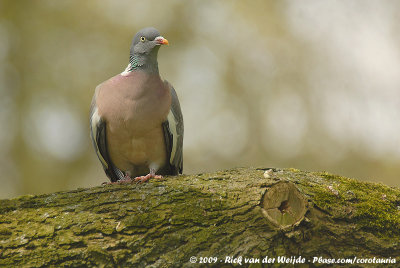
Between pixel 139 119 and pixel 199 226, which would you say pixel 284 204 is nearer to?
pixel 199 226

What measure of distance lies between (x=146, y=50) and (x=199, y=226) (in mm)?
2787

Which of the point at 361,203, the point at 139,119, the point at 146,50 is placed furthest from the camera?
the point at 146,50

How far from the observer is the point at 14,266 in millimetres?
3273

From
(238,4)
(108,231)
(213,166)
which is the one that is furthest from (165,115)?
(238,4)

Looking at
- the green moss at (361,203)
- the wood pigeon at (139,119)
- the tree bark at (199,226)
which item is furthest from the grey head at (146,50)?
the green moss at (361,203)

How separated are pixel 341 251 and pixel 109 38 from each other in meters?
10.1

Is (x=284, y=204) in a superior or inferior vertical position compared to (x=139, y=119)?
inferior

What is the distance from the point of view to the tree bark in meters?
3.35

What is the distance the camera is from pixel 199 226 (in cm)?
349

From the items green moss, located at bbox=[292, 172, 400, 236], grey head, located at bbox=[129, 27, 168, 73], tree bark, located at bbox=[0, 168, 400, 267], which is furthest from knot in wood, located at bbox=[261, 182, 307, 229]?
grey head, located at bbox=[129, 27, 168, 73]

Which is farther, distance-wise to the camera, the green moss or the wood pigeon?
the wood pigeon

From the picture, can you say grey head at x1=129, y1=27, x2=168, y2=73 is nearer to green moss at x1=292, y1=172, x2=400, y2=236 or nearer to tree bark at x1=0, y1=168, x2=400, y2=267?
tree bark at x1=0, y1=168, x2=400, y2=267

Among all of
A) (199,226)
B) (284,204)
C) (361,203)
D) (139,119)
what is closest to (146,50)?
(139,119)

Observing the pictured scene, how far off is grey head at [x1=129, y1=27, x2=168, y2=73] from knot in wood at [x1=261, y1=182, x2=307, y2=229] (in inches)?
103
